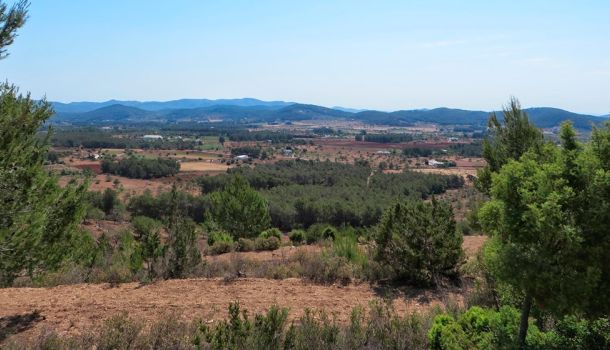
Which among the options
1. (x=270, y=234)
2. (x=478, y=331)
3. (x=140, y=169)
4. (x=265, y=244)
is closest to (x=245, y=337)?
(x=478, y=331)

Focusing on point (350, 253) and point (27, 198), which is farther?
point (350, 253)

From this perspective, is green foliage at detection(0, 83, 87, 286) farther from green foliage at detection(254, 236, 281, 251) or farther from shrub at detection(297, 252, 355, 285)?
green foliage at detection(254, 236, 281, 251)

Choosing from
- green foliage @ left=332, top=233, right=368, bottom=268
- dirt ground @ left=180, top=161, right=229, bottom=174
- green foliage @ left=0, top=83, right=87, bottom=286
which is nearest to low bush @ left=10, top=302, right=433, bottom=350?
green foliage @ left=0, top=83, right=87, bottom=286

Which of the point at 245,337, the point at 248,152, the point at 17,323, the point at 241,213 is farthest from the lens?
the point at 248,152

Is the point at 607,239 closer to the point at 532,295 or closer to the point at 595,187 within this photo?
the point at 595,187

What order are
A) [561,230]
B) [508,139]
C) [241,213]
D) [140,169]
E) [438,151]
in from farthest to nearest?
[438,151] < [140,169] < [241,213] < [508,139] < [561,230]

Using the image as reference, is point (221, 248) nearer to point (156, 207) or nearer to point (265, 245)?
point (265, 245)
